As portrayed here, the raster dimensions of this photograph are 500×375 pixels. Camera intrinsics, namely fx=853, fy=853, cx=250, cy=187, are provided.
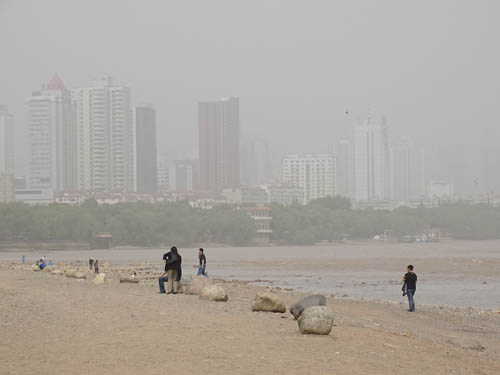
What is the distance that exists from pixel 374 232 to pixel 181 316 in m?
155

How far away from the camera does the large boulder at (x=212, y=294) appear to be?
981 inches

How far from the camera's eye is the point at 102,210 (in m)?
153

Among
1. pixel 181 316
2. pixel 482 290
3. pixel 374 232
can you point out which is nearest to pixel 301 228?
pixel 374 232

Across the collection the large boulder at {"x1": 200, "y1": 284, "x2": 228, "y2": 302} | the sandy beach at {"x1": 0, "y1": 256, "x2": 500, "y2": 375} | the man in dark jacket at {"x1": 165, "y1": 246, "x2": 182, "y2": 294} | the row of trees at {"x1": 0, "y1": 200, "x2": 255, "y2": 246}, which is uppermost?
the row of trees at {"x1": 0, "y1": 200, "x2": 255, "y2": 246}

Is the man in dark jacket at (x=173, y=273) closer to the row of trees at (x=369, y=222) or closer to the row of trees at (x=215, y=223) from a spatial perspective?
the row of trees at (x=215, y=223)

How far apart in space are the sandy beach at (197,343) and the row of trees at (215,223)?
106795 mm

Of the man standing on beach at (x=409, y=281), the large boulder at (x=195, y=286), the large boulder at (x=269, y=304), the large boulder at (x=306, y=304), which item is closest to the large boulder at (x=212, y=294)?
the large boulder at (x=195, y=286)

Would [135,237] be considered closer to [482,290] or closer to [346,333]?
[482,290]

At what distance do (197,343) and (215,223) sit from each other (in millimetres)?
135556

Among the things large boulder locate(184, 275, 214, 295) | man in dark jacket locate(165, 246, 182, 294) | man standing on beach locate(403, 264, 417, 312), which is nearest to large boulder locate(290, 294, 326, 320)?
large boulder locate(184, 275, 214, 295)

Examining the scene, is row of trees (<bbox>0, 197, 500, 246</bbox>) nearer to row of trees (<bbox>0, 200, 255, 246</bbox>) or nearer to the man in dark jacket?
row of trees (<bbox>0, 200, 255, 246</bbox>)

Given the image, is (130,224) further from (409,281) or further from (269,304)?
(269,304)

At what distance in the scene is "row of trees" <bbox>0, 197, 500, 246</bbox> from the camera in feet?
422

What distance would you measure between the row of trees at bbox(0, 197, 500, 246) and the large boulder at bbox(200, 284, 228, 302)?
10403cm
